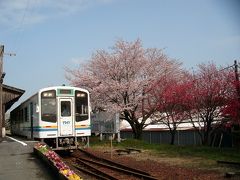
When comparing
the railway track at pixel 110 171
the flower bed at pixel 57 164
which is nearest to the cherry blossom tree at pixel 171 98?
the railway track at pixel 110 171

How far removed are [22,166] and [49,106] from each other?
17.1ft

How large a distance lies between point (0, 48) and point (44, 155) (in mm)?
14495

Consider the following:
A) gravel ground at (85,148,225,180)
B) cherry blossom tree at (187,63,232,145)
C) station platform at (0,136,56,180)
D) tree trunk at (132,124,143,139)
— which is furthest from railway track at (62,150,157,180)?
tree trunk at (132,124,143,139)

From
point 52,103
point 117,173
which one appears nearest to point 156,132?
point 52,103

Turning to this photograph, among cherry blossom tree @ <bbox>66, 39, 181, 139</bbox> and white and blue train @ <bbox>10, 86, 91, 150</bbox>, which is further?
cherry blossom tree @ <bbox>66, 39, 181, 139</bbox>

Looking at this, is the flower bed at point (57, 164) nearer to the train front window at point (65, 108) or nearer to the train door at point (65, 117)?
the train door at point (65, 117)

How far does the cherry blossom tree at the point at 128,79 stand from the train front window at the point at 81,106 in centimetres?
877

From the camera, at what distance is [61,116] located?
16.6m

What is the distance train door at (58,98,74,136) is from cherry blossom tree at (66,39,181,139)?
365 inches

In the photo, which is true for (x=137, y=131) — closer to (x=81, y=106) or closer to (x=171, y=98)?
(x=171, y=98)

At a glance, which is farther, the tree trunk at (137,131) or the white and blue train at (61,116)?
the tree trunk at (137,131)

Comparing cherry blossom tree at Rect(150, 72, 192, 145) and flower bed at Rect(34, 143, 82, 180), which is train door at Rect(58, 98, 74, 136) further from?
cherry blossom tree at Rect(150, 72, 192, 145)

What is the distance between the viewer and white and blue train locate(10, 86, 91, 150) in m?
16.3

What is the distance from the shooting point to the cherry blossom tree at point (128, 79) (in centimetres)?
2659
